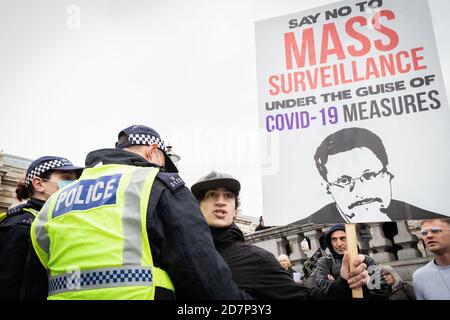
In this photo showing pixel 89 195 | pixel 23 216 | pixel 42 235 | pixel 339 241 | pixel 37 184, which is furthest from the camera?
pixel 339 241

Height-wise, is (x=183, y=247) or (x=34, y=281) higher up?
(x=183, y=247)

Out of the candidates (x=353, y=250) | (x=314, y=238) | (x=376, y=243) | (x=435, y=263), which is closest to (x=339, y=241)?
(x=435, y=263)

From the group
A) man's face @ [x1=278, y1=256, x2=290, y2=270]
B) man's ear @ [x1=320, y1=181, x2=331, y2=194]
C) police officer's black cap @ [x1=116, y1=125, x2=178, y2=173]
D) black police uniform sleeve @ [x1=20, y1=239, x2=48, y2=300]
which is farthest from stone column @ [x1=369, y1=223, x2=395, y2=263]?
black police uniform sleeve @ [x1=20, y1=239, x2=48, y2=300]

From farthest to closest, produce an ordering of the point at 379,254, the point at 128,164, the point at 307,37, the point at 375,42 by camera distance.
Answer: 1. the point at 379,254
2. the point at 307,37
3. the point at 375,42
4. the point at 128,164

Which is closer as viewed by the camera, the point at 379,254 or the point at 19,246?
the point at 19,246

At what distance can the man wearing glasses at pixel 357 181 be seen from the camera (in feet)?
9.00

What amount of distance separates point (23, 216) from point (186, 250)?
192 centimetres

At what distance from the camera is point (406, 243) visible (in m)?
6.39

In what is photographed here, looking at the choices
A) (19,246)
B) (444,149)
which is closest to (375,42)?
(444,149)

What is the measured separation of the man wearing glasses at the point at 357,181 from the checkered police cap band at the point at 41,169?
241cm

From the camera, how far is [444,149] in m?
2.76

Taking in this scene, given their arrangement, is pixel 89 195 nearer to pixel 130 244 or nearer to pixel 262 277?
pixel 130 244

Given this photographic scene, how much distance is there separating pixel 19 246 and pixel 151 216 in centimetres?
152
